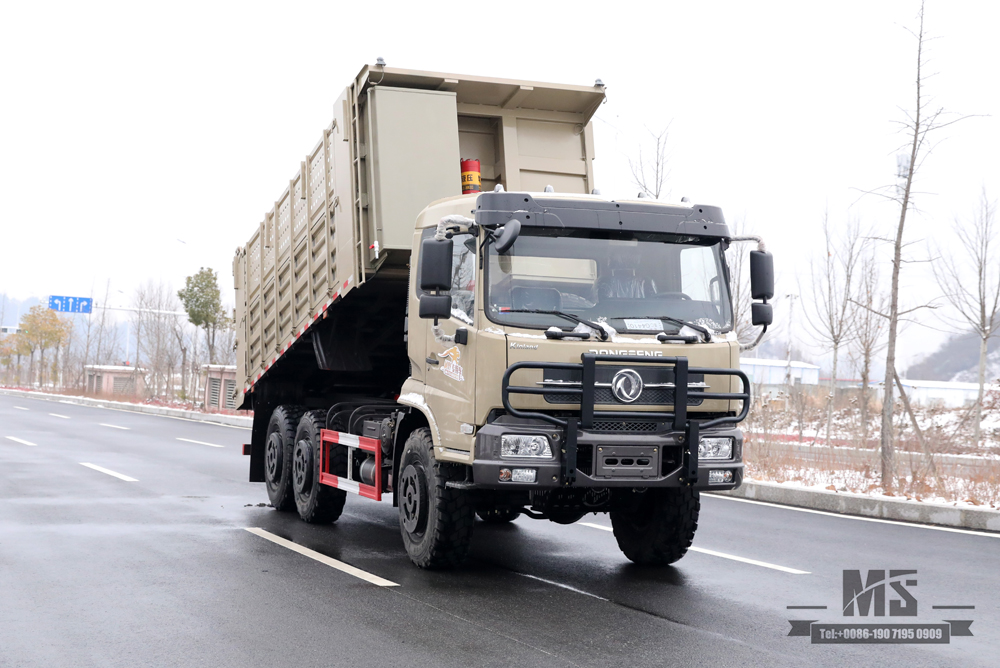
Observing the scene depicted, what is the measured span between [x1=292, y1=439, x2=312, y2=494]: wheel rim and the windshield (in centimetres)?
417

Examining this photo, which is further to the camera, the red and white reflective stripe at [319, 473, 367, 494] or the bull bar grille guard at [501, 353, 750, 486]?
the red and white reflective stripe at [319, 473, 367, 494]

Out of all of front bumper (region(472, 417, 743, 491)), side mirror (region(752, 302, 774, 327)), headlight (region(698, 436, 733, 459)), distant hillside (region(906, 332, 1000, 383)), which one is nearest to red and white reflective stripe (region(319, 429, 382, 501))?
front bumper (region(472, 417, 743, 491))

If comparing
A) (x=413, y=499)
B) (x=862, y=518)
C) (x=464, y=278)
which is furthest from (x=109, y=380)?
(x=464, y=278)

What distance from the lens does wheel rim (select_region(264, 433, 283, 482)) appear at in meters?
10.8

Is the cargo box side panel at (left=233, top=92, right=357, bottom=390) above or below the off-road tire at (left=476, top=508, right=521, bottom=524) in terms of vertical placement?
above

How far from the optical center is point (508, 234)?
659 cm

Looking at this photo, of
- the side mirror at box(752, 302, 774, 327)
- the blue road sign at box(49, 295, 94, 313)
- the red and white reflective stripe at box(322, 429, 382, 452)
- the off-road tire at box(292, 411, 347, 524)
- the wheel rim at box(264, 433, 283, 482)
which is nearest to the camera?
the side mirror at box(752, 302, 774, 327)

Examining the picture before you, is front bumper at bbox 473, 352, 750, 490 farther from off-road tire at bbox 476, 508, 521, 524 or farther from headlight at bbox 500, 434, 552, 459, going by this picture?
off-road tire at bbox 476, 508, 521, 524

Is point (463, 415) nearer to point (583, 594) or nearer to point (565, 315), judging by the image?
point (565, 315)

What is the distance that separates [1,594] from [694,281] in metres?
5.20

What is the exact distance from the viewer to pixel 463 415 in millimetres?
6750

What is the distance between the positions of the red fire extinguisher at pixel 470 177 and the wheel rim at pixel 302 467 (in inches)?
130

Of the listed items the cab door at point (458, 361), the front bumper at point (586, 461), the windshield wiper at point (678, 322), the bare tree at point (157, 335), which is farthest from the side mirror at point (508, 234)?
the bare tree at point (157, 335)

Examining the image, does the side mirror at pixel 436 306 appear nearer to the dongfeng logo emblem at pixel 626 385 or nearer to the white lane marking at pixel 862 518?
the dongfeng logo emblem at pixel 626 385
